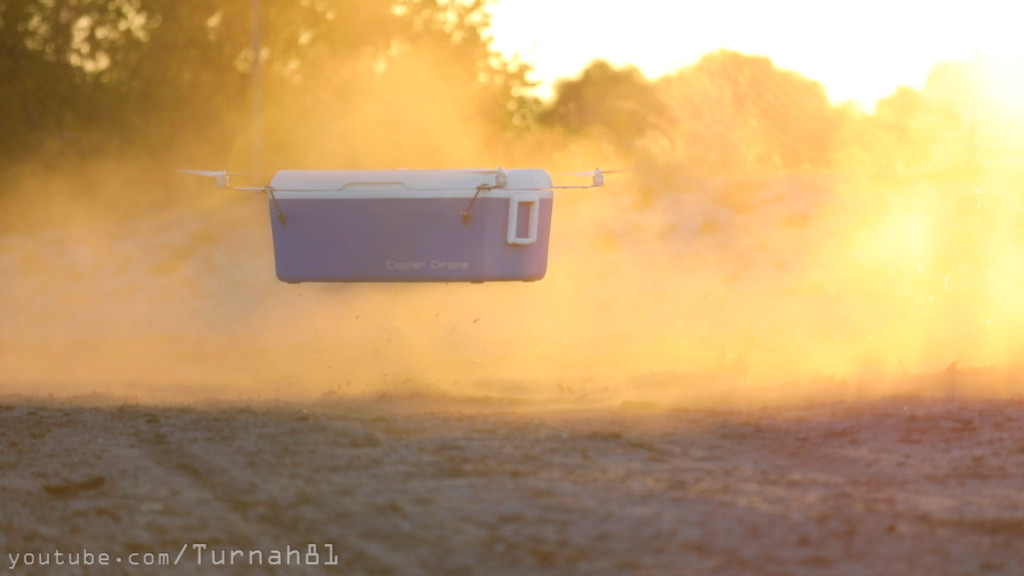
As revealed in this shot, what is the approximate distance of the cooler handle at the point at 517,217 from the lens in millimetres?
7867

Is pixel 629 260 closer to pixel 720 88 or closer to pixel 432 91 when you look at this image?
pixel 432 91

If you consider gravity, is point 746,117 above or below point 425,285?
above

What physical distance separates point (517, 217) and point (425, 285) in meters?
8.27

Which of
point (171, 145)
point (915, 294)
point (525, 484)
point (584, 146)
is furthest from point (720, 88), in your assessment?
point (525, 484)

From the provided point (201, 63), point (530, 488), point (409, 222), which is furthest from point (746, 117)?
point (530, 488)

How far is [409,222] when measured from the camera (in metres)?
7.90

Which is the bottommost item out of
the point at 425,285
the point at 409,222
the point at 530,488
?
the point at 530,488

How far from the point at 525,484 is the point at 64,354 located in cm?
854

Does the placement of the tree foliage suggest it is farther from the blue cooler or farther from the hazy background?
the blue cooler

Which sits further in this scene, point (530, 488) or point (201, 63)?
point (201, 63)

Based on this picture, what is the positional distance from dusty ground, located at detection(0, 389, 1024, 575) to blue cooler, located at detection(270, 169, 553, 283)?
912 mm

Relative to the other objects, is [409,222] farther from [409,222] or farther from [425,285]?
[425,285]

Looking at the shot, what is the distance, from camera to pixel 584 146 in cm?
2466

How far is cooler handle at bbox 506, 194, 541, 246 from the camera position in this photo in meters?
7.87
